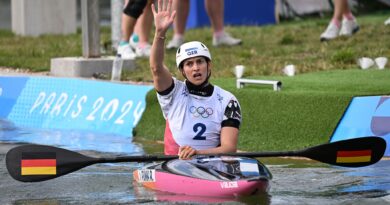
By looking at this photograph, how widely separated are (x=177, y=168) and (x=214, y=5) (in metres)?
6.73

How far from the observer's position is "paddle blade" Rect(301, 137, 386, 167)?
875cm

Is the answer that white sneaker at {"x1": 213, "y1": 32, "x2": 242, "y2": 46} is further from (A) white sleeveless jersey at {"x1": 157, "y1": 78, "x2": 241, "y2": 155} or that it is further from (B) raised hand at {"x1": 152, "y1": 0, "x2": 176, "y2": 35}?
(B) raised hand at {"x1": 152, "y1": 0, "x2": 176, "y2": 35}

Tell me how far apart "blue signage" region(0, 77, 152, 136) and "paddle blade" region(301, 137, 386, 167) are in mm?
3608

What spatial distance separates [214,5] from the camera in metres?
15.0

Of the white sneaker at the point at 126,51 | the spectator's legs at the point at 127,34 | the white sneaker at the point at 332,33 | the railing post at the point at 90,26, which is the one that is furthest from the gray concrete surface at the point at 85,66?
the white sneaker at the point at 332,33

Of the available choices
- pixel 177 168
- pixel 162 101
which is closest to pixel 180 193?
pixel 177 168

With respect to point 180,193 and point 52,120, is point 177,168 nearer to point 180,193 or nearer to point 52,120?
point 180,193

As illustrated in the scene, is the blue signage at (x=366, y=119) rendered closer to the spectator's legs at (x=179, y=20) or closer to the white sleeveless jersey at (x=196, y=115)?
the white sleeveless jersey at (x=196, y=115)

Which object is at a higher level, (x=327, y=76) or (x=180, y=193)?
(x=327, y=76)

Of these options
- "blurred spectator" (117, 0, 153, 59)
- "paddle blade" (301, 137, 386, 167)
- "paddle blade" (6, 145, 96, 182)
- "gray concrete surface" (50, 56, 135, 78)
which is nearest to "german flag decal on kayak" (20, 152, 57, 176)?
"paddle blade" (6, 145, 96, 182)

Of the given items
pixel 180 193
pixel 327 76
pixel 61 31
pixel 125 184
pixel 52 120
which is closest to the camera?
pixel 180 193

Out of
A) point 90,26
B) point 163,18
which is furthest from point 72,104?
point 163,18

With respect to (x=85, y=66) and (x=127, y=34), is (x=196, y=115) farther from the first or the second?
(x=127, y=34)

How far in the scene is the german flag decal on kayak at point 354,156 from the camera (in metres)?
8.80
